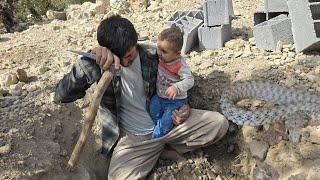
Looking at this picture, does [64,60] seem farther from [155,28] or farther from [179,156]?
[179,156]

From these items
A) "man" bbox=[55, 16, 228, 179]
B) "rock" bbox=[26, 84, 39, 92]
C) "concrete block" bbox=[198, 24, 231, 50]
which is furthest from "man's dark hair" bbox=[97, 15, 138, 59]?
"concrete block" bbox=[198, 24, 231, 50]

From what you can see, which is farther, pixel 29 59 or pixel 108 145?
pixel 29 59

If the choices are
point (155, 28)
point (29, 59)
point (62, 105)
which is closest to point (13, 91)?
point (62, 105)

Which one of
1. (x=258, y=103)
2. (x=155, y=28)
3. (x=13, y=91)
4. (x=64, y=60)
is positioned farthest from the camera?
(x=155, y=28)

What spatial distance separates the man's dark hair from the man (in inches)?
6.5

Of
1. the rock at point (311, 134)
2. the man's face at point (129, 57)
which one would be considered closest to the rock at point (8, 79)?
the man's face at point (129, 57)

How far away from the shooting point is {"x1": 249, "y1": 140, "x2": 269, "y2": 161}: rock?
364cm

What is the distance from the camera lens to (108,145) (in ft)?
12.3

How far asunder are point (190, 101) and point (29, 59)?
7.32 ft

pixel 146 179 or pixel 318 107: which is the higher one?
pixel 318 107

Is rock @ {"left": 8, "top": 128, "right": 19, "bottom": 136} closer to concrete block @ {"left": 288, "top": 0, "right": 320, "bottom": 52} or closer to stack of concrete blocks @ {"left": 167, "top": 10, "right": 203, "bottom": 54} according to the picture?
stack of concrete blocks @ {"left": 167, "top": 10, "right": 203, "bottom": 54}

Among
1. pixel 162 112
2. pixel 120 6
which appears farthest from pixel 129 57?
pixel 120 6

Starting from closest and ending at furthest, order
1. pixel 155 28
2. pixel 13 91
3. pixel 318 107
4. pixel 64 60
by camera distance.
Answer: pixel 318 107 → pixel 13 91 → pixel 64 60 → pixel 155 28

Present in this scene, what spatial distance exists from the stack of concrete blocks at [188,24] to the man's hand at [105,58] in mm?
1877
